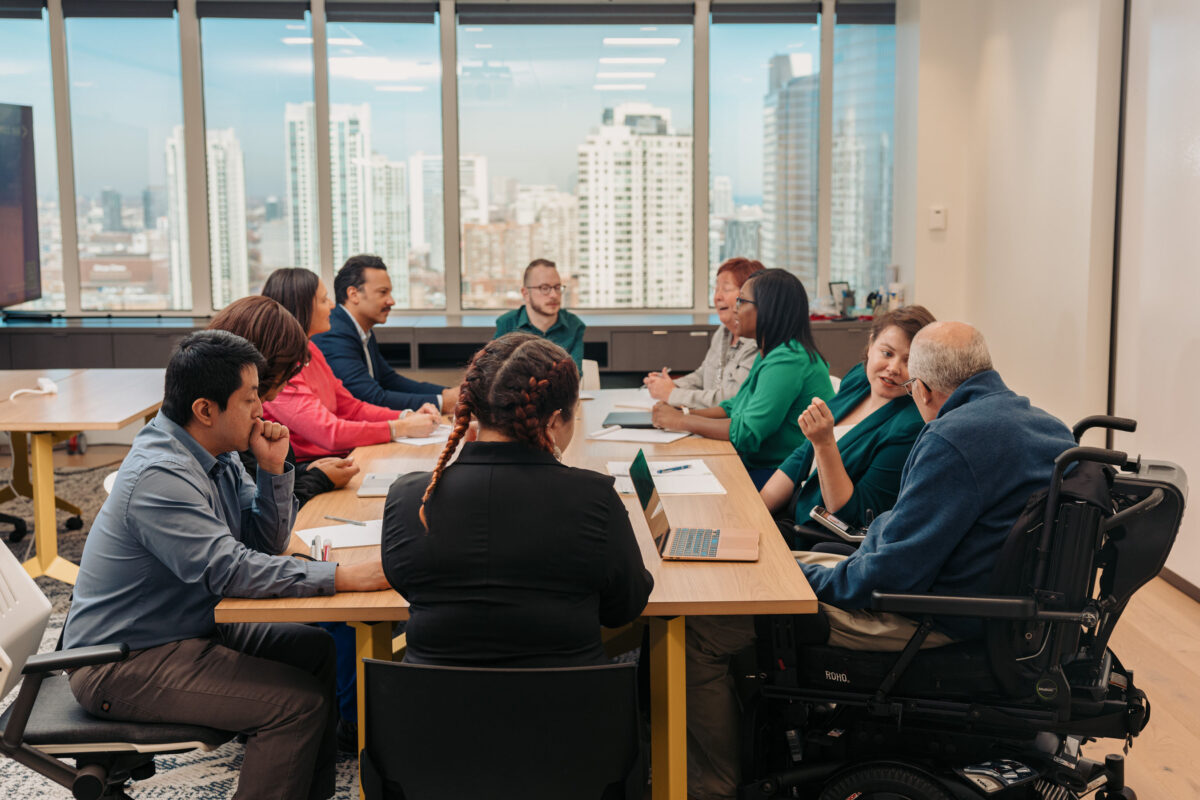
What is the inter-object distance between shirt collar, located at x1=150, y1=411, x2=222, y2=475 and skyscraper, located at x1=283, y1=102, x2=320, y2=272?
16.2 ft

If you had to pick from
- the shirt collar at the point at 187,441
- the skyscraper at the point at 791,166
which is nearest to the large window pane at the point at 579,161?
the skyscraper at the point at 791,166

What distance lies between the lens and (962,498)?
6.79 feet

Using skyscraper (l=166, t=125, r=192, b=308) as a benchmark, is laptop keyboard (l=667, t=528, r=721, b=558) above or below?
below

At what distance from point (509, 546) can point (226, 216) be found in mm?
Answer: 5871

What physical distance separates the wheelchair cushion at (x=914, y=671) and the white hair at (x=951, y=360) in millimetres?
552

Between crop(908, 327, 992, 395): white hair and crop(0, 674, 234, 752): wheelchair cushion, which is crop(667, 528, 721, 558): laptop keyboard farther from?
crop(0, 674, 234, 752): wheelchair cushion

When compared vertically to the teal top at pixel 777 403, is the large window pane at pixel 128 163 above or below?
above

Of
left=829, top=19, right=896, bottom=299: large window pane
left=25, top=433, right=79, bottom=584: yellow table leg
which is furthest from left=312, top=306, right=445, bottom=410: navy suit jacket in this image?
left=829, top=19, right=896, bottom=299: large window pane

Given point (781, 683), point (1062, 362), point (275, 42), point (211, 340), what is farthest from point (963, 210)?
point (211, 340)

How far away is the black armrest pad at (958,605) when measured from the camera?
199 cm

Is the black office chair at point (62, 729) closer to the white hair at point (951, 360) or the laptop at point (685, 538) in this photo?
the laptop at point (685, 538)

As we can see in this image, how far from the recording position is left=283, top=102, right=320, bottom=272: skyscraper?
6875mm

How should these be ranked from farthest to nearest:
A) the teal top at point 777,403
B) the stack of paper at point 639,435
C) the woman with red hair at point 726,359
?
the woman with red hair at point 726,359 → the stack of paper at point 639,435 → the teal top at point 777,403

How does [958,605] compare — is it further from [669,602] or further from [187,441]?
[187,441]
